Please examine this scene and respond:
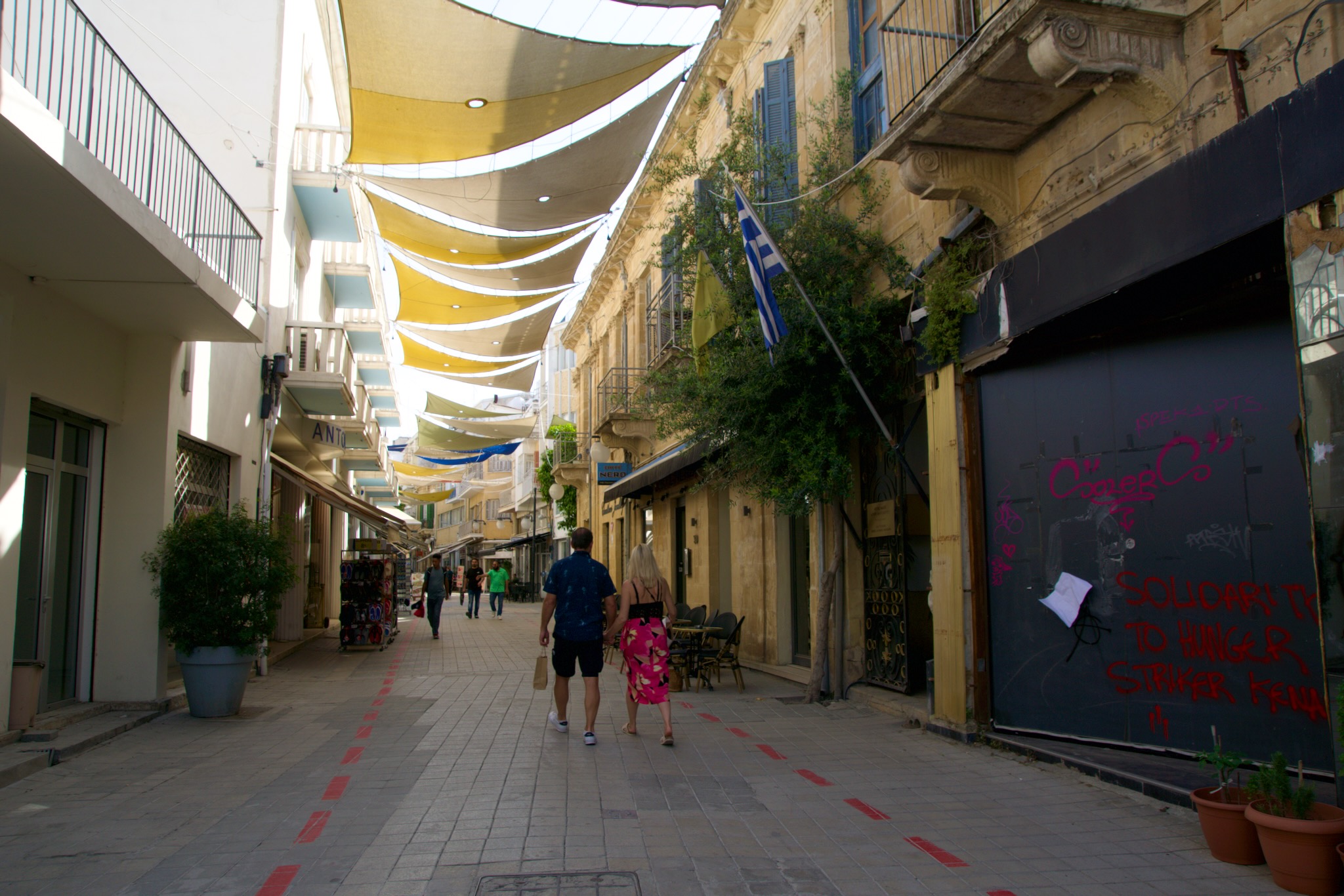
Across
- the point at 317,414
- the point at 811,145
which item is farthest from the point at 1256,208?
the point at 317,414

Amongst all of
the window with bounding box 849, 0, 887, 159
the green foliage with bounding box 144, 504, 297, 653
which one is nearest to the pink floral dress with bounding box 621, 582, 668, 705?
the green foliage with bounding box 144, 504, 297, 653

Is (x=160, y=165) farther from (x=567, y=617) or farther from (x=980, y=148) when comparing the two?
(x=980, y=148)

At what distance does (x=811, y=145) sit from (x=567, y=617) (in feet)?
20.1

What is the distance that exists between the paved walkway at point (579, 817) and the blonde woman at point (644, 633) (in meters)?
0.39

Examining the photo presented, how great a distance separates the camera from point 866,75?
988 cm

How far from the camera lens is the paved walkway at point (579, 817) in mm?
4238

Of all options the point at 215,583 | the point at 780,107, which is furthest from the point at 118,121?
the point at 780,107

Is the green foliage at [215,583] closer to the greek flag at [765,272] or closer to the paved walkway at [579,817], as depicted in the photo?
the paved walkway at [579,817]

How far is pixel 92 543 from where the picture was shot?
362 inches

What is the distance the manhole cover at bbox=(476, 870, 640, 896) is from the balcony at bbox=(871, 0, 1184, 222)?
5.20 metres

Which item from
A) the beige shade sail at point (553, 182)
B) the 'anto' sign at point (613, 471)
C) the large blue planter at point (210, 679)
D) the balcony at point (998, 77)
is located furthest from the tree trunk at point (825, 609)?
the 'anto' sign at point (613, 471)

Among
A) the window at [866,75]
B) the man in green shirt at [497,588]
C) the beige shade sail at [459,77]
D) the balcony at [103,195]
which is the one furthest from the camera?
the man in green shirt at [497,588]

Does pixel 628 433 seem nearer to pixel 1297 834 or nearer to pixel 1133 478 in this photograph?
pixel 1133 478

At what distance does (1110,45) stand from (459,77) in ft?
24.7
